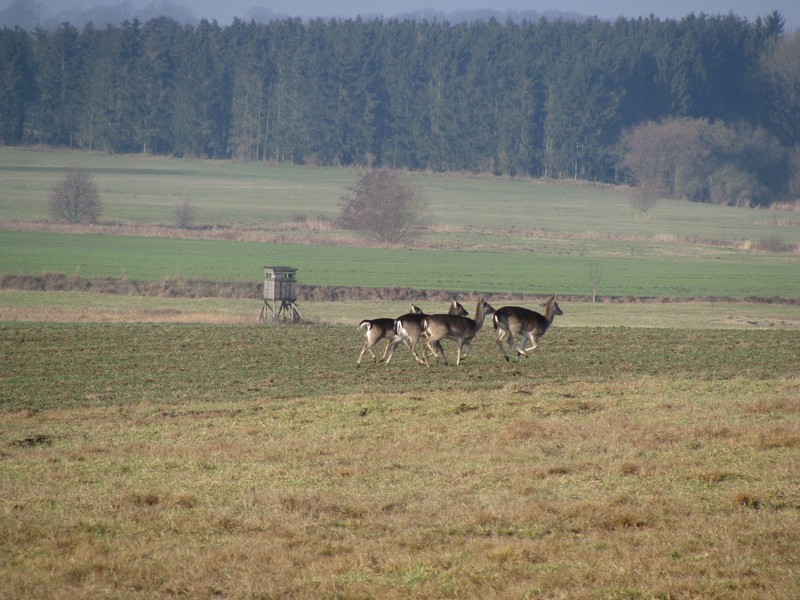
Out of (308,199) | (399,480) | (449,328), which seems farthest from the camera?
(308,199)

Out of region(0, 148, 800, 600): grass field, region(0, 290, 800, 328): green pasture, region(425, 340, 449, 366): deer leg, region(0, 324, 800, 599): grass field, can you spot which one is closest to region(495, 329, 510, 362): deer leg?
region(0, 148, 800, 600): grass field

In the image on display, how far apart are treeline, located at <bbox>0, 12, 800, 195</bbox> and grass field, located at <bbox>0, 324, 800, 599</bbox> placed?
112564 millimetres

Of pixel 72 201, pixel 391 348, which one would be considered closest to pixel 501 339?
pixel 391 348

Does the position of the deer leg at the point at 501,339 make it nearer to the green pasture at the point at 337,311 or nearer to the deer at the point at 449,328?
the deer at the point at 449,328

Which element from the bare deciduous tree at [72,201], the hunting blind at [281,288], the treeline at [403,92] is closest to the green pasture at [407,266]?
the bare deciduous tree at [72,201]

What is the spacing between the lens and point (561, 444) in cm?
1430

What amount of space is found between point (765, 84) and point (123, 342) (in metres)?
128

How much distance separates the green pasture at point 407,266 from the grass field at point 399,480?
93.6 ft

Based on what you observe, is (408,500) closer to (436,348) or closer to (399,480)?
(399,480)

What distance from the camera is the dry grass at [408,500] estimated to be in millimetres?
8406

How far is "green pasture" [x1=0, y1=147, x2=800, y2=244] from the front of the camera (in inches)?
3551

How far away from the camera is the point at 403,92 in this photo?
14325cm

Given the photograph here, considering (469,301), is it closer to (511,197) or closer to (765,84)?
(511,197)

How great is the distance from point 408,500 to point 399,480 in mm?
1075
